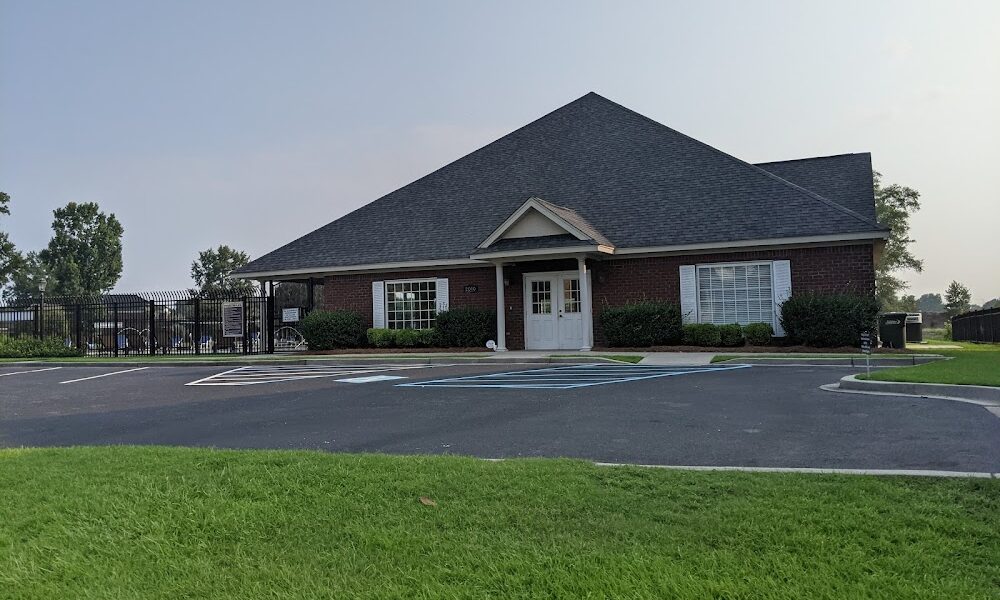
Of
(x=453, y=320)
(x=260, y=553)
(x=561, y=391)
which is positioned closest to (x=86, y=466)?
(x=260, y=553)

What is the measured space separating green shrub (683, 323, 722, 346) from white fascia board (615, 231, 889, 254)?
2169 mm

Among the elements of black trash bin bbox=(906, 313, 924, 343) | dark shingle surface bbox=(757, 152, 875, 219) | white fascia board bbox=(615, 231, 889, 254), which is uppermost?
dark shingle surface bbox=(757, 152, 875, 219)

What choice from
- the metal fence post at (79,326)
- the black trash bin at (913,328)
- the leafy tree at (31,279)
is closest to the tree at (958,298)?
the black trash bin at (913,328)

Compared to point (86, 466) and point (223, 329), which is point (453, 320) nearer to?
point (223, 329)

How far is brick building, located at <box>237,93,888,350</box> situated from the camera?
1917 cm

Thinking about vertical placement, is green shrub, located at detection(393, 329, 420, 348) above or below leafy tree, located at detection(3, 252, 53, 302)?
below

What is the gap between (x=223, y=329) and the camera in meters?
25.6

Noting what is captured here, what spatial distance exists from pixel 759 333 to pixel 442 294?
9.81m

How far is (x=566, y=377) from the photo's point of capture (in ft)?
45.5

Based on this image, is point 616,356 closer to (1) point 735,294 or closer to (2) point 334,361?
(1) point 735,294

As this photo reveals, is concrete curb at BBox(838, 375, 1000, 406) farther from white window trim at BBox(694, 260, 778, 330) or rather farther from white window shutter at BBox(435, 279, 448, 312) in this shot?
white window shutter at BBox(435, 279, 448, 312)

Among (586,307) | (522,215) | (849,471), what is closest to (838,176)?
(586,307)

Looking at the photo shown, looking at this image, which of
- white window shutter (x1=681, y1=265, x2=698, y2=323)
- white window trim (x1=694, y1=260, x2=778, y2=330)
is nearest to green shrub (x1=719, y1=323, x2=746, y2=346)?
white window trim (x1=694, y1=260, x2=778, y2=330)

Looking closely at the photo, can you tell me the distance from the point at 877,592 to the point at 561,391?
27.4 feet
